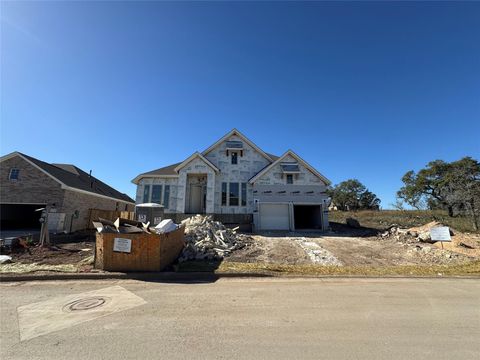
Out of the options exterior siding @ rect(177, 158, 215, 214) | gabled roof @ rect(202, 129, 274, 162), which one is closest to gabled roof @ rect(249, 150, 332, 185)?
gabled roof @ rect(202, 129, 274, 162)

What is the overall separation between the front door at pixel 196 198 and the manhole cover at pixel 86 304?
17.2 meters

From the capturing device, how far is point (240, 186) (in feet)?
72.9

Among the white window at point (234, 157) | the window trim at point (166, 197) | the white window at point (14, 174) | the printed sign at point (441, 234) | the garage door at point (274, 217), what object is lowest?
the printed sign at point (441, 234)

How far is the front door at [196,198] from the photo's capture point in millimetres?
22953

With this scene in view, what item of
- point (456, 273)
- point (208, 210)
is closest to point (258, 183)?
point (208, 210)

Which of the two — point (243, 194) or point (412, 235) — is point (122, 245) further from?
point (412, 235)

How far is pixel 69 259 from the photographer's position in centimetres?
966

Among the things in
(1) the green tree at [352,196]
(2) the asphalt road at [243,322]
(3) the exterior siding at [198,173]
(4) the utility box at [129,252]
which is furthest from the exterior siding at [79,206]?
(1) the green tree at [352,196]

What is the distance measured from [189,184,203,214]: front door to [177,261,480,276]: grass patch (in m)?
13.7

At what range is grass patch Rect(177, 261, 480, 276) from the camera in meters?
8.31

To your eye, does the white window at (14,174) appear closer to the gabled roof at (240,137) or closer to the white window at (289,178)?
the gabled roof at (240,137)

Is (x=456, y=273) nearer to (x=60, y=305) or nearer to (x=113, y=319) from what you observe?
(x=113, y=319)

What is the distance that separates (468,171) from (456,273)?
33913 mm

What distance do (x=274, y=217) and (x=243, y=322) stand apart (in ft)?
56.3
